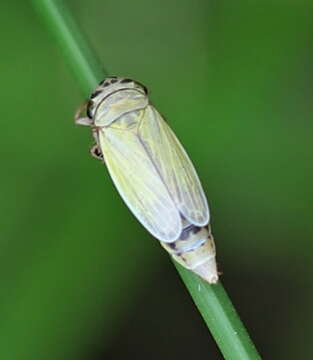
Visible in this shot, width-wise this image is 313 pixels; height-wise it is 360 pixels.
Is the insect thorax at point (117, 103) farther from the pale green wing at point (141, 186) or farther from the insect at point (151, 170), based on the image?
the pale green wing at point (141, 186)

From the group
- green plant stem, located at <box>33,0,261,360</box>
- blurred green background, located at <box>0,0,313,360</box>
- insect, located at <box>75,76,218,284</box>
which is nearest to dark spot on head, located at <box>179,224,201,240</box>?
insect, located at <box>75,76,218,284</box>

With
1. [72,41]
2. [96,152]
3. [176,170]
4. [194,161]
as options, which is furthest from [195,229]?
[194,161]

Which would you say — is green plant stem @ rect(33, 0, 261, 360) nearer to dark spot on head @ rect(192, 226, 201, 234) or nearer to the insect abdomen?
the insect abdomen

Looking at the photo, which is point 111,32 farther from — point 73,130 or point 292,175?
point 292,175

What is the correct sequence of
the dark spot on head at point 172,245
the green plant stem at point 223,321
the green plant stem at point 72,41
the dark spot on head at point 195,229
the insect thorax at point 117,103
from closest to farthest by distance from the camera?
1. the green plant stem at point 223,321
2. the green plant stem at point 72,41
3. the dark spot on head at point 172,245
4. the dark spot on head at point 195,229
5. the insect thorax at point 117,103

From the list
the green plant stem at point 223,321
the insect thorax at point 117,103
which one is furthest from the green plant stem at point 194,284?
the insect thorax at point 117,103

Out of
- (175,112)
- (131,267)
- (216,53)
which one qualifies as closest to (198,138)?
(175,112)

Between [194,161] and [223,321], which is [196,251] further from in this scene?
[194,161]
